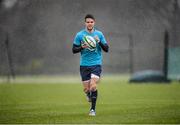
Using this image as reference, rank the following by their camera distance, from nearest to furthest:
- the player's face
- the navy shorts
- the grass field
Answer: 1. the grass field
2. the player's face
3. the navy shorts

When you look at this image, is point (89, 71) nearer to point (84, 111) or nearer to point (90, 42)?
point (90, 42)

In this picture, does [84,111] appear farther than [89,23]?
Yes

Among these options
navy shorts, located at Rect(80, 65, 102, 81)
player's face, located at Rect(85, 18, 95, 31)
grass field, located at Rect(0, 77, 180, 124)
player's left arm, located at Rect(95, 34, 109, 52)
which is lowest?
grass field, located at Rect(0, 77, 180, 124)

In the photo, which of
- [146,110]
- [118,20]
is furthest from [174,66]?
[146,110]

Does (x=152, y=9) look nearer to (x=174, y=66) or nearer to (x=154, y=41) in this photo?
(x=154, y=41)

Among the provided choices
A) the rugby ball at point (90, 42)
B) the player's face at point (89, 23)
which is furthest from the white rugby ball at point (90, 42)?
the player's face at point (89, 23)

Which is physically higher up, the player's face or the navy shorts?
the player's face

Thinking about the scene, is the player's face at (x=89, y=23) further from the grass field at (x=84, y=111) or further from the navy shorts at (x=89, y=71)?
the grass field at (x=84, y=111)

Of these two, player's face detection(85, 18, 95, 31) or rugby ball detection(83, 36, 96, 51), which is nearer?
player's face detection(85, 18, 95, 31)

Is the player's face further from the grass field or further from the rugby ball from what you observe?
the grass field

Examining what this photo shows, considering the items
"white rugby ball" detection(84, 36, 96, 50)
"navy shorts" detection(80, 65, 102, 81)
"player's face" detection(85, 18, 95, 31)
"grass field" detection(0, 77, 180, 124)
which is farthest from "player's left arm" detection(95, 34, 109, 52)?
"grass field" detection(0, 77, 180, 124)

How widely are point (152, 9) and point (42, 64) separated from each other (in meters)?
6.98

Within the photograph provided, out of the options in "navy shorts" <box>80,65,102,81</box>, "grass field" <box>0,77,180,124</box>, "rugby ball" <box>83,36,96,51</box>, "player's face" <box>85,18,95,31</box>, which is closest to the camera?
"grass field" <box>0,77,180,124</box>

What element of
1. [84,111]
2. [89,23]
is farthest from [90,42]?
[84,111]
